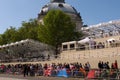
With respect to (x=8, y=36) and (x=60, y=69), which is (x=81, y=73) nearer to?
(x=60, y=69)

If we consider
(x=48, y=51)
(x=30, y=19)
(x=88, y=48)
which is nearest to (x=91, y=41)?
(x=88, y=48)

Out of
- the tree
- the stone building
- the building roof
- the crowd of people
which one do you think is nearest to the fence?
the crowd of people

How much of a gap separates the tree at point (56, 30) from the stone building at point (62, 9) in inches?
976

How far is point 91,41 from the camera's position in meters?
55.3

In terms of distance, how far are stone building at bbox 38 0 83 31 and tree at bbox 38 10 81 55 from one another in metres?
24.8

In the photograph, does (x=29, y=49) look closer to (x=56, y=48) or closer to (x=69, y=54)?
(x=56, y=48)

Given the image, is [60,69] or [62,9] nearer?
[60,69]

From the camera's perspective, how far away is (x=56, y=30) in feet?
257

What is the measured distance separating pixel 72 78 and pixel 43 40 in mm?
42895

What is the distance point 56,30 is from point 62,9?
36.0 m

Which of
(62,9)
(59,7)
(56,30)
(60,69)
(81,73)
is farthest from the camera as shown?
(59,7)

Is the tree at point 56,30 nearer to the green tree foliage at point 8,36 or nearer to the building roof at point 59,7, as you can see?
the green tree foliage at point 8,36

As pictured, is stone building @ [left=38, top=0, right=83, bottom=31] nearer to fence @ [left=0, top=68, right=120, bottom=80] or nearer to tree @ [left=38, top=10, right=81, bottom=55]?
tree @ [left=38, top=10, right=81, bottom=55]

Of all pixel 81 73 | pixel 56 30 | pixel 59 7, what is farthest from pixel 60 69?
pixel 59 7
